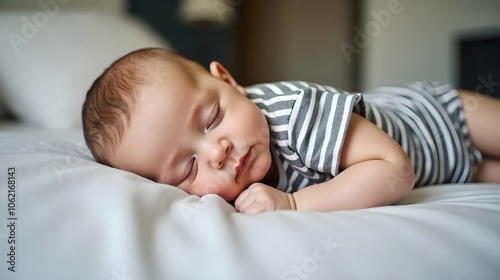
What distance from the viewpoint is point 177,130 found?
2.14ft

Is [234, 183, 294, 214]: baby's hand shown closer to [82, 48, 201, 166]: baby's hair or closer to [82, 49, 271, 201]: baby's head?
[82, 49, 271, 201]: baby's head

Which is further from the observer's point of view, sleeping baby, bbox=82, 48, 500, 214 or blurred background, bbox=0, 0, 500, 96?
blurred background, bbox=0, 0, 500, 96

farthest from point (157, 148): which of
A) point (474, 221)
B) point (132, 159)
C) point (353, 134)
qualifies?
point (474, 221)

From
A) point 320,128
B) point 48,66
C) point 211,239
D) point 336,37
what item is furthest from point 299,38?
point 211,239

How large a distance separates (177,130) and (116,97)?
12 cm

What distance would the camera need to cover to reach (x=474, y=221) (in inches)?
19.8

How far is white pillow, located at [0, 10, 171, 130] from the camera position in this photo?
1320 millimetres

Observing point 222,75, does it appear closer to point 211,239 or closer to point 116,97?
point 116,97

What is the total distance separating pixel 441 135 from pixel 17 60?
4.23 feet

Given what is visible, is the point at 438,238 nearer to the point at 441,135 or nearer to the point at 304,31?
the point at 441,135

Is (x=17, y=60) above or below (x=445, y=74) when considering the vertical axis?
above

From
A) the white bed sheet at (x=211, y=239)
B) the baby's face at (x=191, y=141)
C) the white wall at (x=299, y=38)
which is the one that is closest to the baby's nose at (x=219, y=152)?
the baby's face at (x=191, y=141)

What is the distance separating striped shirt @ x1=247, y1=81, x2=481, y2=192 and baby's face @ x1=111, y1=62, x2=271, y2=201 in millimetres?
65

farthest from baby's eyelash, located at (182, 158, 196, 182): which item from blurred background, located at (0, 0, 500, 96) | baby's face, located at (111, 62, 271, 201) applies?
blurred background, located at (0, 0, 500, 96)
